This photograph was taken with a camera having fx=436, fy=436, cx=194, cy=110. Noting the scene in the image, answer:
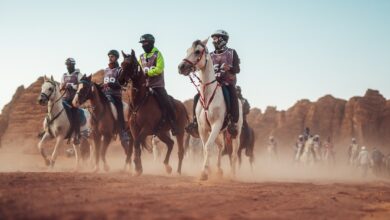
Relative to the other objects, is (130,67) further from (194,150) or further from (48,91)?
(194,150)

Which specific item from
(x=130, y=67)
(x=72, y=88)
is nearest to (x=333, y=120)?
(x=72, y=88)

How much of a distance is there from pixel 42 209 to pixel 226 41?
26.4ft

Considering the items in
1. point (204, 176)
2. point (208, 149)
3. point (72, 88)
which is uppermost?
point (72, 88)

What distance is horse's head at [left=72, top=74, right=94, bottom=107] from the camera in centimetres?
1402

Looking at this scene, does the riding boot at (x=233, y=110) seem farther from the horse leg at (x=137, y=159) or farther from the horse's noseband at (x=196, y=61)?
the horse leg at (x=137, y=159)

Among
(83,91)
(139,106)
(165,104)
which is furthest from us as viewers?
(83,91)

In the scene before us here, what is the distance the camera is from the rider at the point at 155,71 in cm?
1208

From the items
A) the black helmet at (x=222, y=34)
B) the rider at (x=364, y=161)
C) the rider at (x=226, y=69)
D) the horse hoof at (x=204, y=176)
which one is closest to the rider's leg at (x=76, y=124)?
the rider at (x=226, y=69)

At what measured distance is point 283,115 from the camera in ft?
274

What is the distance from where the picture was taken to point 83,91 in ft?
46.1

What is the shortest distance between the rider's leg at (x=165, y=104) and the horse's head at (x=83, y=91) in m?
3.08

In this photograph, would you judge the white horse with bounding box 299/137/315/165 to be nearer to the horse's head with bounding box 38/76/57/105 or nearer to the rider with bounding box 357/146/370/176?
the rider with bounding box 357/146/370/176

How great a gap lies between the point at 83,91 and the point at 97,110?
795 mm

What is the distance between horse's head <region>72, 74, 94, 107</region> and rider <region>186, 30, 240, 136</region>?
4330 millimetres
